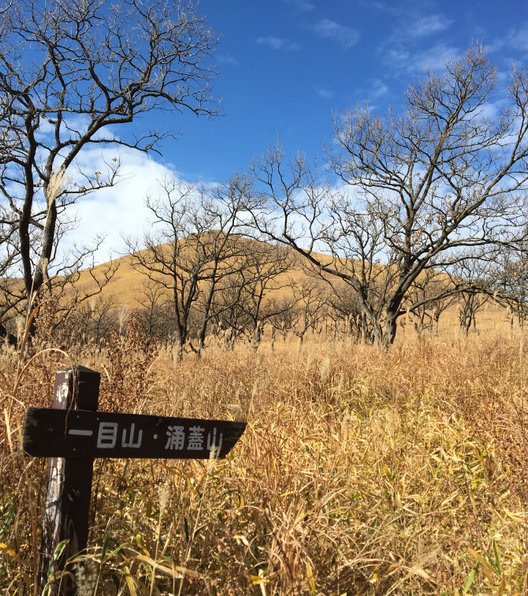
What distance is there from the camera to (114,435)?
1851 millimetres

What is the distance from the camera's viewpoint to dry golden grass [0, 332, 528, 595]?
2.04 metres

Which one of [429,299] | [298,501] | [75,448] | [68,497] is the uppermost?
[429,299]

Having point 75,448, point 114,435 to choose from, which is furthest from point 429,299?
point 75,448

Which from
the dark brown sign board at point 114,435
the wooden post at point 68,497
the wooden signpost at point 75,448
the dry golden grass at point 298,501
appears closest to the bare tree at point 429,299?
the dry golden grass at point 298,501

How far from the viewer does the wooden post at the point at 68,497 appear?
73.0 inches

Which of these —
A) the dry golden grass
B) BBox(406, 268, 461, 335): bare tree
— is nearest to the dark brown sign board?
the dry golden grass

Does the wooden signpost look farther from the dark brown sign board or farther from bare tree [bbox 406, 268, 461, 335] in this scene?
bare tree [bbox 406, 268, 461, 335]

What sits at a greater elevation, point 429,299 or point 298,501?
point 429,299

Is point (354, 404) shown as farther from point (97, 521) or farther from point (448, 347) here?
point (97, 521)

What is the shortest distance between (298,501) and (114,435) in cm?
140

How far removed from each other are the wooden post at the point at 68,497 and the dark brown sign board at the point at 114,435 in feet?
0.25

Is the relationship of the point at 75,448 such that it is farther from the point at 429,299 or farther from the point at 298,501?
the point at 429,299

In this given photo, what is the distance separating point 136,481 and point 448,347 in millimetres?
5819

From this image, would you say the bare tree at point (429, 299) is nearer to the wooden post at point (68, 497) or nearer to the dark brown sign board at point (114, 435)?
the dark brown sign board at point (114, 435)
